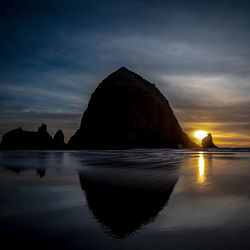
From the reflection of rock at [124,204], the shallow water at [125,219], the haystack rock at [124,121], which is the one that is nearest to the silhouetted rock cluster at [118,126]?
the haystack rock at [124,121]

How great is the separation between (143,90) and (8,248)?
128357mm

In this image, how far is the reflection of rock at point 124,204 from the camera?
4676mm

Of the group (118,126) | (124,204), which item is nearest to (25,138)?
(118,126)

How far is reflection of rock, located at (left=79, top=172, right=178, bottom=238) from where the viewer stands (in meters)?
4.68

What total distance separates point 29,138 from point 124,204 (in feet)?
471

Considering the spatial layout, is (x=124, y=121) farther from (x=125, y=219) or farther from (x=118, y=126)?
(x=125, y=219)

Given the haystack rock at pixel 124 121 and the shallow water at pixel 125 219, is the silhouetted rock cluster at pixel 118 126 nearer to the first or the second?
the haystack rock at pixel 124 121

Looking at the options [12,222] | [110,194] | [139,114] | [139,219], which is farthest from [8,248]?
[139,114]

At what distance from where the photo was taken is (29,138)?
136375 mm

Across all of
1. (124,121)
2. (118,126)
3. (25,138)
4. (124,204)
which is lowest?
(124,204)

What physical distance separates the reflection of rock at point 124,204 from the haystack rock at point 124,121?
100 m

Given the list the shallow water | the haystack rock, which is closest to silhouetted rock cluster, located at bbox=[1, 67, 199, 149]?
the haystack rock

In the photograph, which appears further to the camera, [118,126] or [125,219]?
[118,126]

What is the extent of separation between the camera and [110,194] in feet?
25.0
